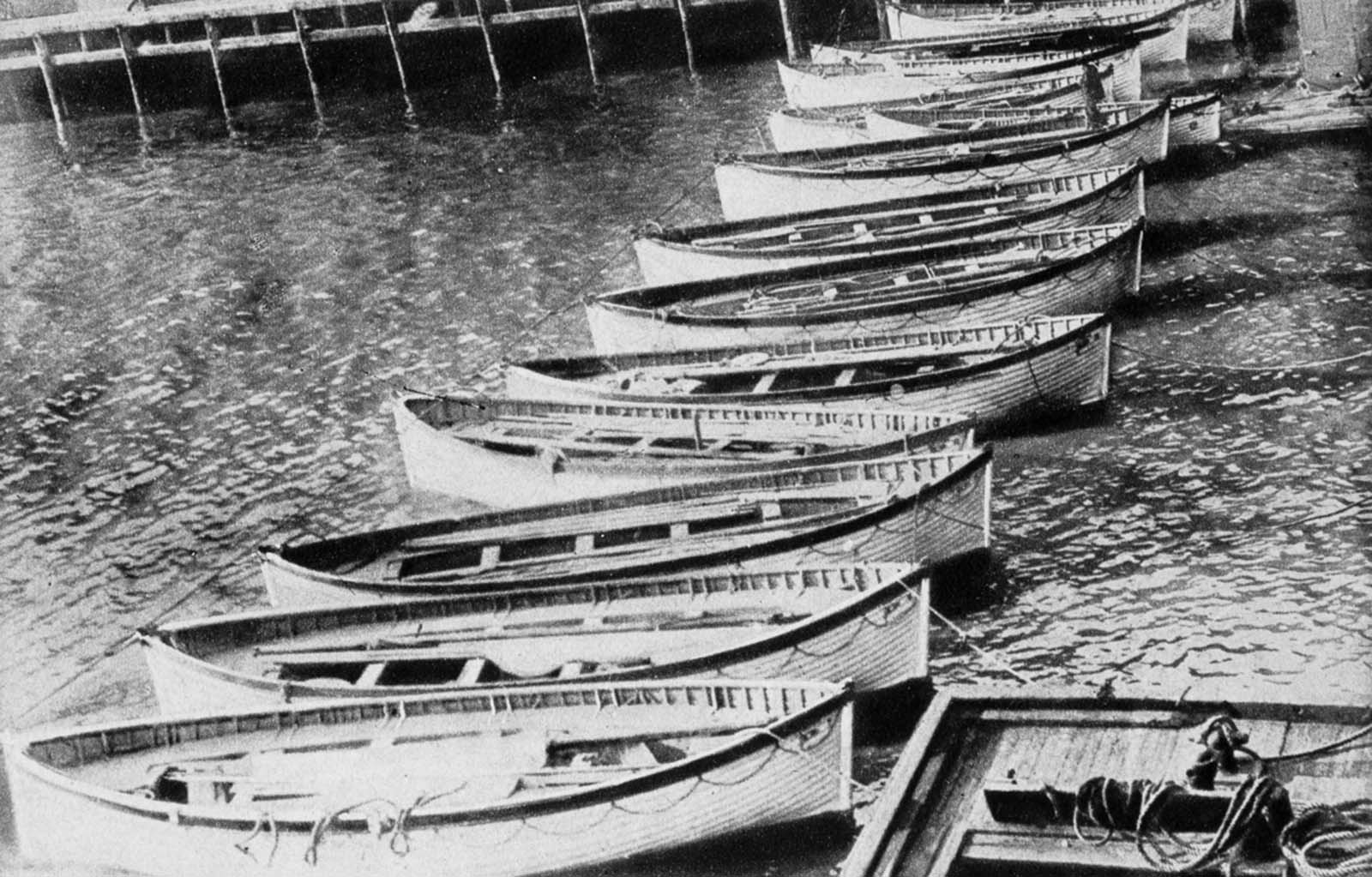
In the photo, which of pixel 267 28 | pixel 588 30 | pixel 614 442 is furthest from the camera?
pixel 267 28

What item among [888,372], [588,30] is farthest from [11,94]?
[888,372]

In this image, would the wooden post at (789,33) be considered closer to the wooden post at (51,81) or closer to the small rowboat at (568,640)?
the wooden post at (51,81)

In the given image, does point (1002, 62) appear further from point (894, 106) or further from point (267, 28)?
point (267, 28)

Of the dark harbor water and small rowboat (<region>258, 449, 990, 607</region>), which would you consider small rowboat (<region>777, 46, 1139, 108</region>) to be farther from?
small rowboat (<region>258, 449, 990, 607</region>)

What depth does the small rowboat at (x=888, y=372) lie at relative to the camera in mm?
22703

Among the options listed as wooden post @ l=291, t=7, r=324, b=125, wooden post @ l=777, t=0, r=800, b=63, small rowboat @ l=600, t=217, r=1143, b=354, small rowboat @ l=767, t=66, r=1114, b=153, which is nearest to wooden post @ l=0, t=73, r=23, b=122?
wooden post @ l=291, t=7, r=324, b=125

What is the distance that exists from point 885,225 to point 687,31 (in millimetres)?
25918

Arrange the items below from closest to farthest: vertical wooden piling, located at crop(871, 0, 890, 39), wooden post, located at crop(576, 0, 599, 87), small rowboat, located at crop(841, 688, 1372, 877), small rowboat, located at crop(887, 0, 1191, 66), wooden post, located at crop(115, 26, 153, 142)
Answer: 1. small rowboat, located at crop(841, 688, 1372, 877)
2. small rowboat, located at crop(887, 0, 1191, 66)
3. vertical wooden piling, located at crop(871, 0, 890, 39)
4. wooden post, located at crop(576, 0, 599, 87)
5. wooden post, located at crop(115, 26, 153, 142)

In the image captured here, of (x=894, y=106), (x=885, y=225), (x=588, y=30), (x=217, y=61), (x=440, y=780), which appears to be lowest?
(x=440, y=780)

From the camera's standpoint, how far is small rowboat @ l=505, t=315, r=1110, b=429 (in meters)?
22.7

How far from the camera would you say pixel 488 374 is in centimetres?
2892

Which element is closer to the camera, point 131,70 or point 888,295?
point 888,295

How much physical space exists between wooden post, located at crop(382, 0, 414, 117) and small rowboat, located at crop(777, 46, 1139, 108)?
17752 millimetres

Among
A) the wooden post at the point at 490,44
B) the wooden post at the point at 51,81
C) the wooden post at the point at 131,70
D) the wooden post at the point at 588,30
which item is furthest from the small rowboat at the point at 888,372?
the wooden post at the point at 51,81
